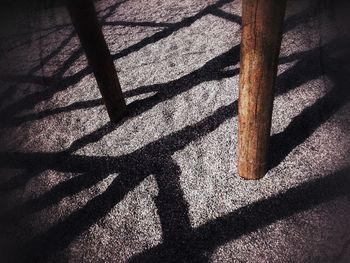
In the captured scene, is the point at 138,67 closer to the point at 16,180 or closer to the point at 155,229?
the point at 16,180

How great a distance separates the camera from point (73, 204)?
9.86 feet

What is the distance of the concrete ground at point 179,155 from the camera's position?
249 cm

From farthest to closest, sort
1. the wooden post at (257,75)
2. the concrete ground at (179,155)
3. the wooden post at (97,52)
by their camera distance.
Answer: the wooden post at (97,52) < the concrete ground at (179,155) < the wooden post at (257,75)

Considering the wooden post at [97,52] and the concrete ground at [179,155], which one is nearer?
the concrete ground at [179,155]

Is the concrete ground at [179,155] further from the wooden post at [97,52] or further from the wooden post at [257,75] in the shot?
the wooden post at [257,75]

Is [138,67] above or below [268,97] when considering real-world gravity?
below

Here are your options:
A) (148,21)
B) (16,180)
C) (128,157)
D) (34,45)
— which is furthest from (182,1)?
(16,180)

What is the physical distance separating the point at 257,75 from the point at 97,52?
1.81 m

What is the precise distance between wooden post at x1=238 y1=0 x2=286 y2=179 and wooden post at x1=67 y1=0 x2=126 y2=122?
5.38 feet

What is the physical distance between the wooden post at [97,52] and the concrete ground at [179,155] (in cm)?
28

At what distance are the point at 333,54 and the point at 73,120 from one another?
3.43 m

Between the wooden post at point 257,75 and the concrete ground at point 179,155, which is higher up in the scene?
the wooden post at point 257,75

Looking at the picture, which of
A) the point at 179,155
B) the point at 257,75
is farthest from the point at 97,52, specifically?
the point at 257,75

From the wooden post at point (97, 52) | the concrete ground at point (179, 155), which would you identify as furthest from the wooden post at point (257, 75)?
the wooden post at point (97, 52)
